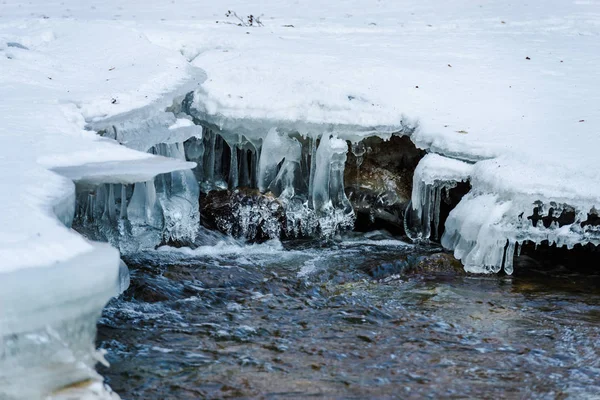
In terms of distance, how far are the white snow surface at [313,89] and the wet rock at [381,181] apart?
55cm

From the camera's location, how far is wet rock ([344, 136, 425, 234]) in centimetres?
748

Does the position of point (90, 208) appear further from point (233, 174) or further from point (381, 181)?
point (381, 181)

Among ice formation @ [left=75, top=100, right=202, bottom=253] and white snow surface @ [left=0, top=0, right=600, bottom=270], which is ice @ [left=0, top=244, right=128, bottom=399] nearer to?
white snow surface @ [left=0, top=0, right=600, bottom=270]

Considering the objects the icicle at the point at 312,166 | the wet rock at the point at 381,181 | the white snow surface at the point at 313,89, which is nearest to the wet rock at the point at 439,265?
the white snow surface at the point at 313,89

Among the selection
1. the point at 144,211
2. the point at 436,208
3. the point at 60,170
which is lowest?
the point at 144,211

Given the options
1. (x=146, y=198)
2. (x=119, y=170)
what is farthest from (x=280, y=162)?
(x=119, y=170)

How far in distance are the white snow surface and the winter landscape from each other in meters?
0.03

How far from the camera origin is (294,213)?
7301 millimetres

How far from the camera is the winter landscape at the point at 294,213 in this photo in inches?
163

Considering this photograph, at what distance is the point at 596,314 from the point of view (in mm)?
5473

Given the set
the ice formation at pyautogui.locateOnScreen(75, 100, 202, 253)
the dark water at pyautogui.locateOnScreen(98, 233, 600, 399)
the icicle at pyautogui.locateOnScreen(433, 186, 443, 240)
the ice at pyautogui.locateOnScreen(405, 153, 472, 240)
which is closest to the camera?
the dark water at pyautogui.locateOnScreen(98, 233, 600, 399)

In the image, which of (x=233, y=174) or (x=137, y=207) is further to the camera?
(x=233, y=174)

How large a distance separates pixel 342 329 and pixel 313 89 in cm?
279

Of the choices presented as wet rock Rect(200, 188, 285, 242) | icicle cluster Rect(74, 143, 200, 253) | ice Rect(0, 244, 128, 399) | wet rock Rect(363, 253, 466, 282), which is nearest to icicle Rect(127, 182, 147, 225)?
icicle cluster Rect(74, 143, 200, 253)
